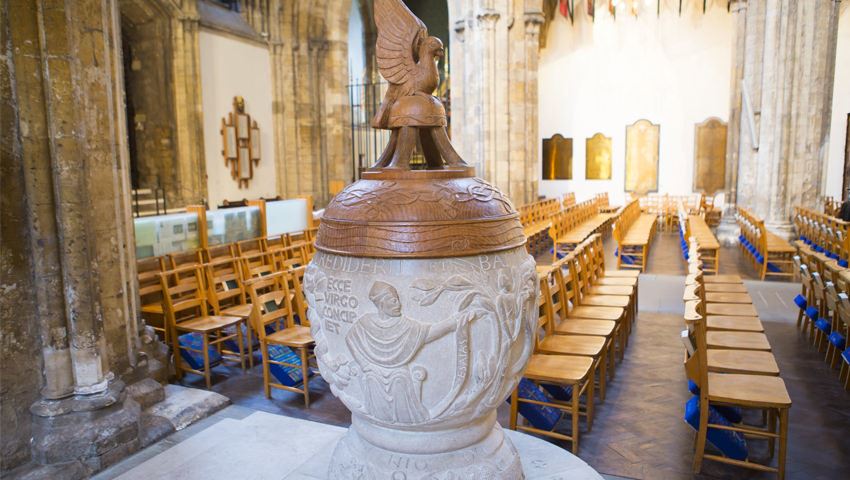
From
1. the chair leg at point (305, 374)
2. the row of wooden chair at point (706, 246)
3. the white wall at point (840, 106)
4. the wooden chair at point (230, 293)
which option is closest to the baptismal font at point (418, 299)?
the chair leg at point (305, 374)

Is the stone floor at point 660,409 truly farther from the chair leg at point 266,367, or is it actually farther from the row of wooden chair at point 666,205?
the row of wooden chair at point 666,205

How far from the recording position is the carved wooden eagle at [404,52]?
250cm

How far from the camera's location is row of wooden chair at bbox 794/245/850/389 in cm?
420

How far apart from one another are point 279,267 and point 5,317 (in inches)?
146

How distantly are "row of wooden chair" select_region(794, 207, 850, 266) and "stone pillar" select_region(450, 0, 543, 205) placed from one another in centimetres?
A: 574

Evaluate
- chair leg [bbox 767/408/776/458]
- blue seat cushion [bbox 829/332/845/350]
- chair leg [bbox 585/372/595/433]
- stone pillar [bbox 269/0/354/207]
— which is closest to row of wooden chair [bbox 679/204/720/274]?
blue seat cushion [bbox 829/332/845/350]

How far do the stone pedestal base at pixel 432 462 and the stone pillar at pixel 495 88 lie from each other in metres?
11.3

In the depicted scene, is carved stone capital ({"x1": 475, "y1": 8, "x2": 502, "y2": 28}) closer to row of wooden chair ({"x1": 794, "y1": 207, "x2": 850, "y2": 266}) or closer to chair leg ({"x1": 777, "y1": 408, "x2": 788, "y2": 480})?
row of wooden chair ({"x1": 794, "y1": 207, "x2": 850, "y2": 266})

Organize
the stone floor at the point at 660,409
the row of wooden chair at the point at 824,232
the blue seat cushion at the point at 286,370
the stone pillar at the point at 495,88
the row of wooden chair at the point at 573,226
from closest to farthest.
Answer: the stone floor at the point at 660,409, the blue seat cushion at the point at 286,370, the row of wooden chair at the point at 824,232, the row of wooden chair at the point at 573,226, the stone pillar at the point at 495,88

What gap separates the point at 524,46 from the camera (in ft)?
44.6

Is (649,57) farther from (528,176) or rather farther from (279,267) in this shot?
(279,267)

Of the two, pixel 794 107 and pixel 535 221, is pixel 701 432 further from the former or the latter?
pixel 794 107

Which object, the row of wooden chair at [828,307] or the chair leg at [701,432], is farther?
the row of wooden chair at [828,307]

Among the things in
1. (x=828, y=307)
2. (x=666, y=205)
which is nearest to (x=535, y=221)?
(x=666, y=205)
